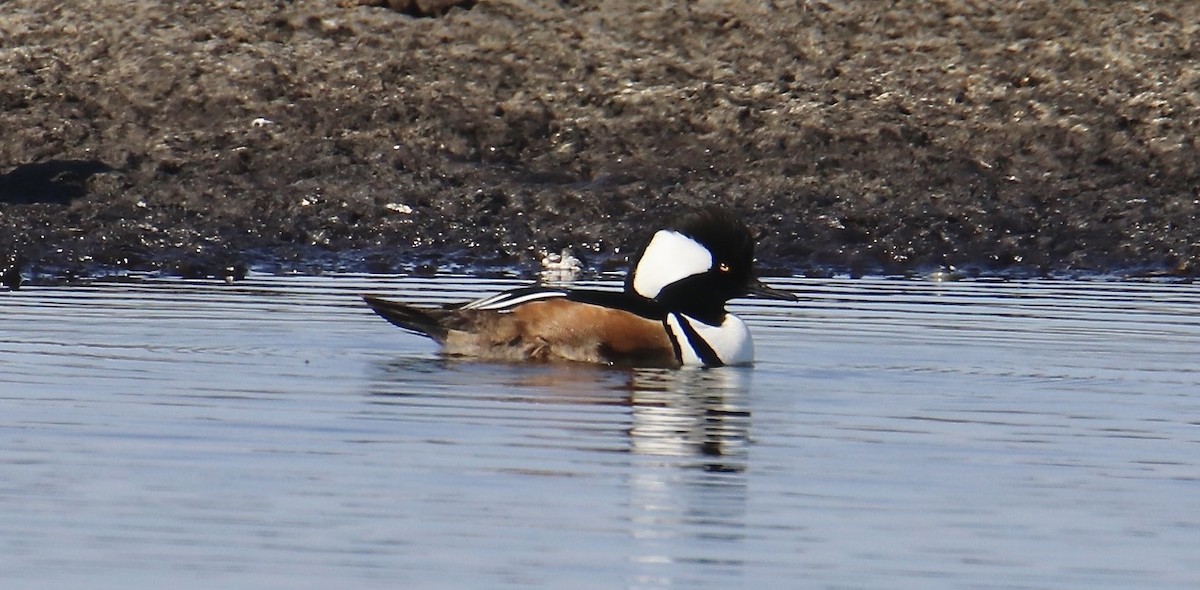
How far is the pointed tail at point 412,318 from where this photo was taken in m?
11.1

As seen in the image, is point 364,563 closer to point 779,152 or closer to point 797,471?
point 797,471


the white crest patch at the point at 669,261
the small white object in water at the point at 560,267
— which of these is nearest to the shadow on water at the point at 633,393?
the white crest patch at the point at 669,261

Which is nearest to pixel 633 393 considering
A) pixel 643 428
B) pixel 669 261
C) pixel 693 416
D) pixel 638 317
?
pixel 693 416

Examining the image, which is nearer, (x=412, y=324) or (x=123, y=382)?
(x=123, y=382)

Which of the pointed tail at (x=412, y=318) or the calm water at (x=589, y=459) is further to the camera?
the pointed tail at (x=412, y=318)

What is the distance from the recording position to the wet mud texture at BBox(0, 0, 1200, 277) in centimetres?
1584

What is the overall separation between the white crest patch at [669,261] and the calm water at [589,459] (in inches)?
19.0

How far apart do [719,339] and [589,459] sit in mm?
2875

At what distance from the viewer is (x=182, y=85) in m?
17.2

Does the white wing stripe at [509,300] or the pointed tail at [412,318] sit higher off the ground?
the white wing stripe at [509,300]

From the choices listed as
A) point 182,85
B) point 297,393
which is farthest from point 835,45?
point 297,393

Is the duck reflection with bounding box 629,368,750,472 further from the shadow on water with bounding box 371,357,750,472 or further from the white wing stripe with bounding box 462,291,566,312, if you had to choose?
the white wing stripe with bounding box 462,291,566,312

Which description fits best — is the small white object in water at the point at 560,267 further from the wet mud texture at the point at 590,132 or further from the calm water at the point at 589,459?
the calm water at the point at 589,459

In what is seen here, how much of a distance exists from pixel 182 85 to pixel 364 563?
11.1 meters
